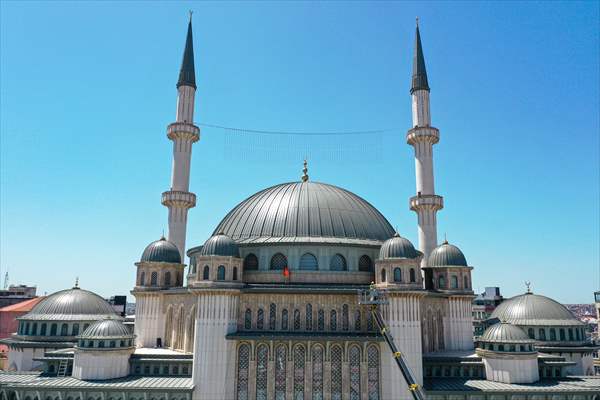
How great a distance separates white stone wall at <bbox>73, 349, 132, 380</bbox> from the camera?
112 feet

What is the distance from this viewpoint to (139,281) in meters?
42.6

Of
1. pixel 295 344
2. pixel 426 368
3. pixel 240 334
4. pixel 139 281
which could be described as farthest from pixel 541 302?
→ pixel 139 281

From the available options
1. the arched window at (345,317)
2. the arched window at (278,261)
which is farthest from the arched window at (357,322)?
the arched window at (278,261)

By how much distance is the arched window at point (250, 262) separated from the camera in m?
39.5

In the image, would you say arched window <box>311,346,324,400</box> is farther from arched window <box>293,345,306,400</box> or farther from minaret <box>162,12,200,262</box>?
minaret <box>162,12,200,262</box>

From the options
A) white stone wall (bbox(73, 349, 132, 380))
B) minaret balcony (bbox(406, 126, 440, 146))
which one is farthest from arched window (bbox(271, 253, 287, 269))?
minaret balcony (bbox(406, 126, 440, 146))

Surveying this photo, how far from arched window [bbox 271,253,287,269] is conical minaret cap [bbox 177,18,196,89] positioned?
25424mm

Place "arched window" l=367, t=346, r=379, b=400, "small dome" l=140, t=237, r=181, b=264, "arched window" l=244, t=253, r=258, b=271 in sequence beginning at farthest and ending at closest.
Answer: "small dome" l=140, t=237, r=181, b=264, "arched window" l=244, t=253, r=258, b=271, "arched window" l=367, t=346, r=379, b=400

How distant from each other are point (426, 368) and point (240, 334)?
15.5 m

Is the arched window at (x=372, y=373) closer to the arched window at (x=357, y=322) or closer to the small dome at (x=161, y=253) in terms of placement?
the arched window at (x=357, y=322)

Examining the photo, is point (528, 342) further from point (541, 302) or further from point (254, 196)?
point (254, 196)

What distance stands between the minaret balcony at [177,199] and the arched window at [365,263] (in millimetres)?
20649

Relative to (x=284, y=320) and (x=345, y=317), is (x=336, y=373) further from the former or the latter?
(x=284, y=320)

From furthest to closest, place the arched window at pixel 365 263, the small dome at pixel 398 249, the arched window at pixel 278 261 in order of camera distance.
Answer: the arched window at pixel 365 263, the arched window at pixel 278 261, the small dome at pixel 398 249
